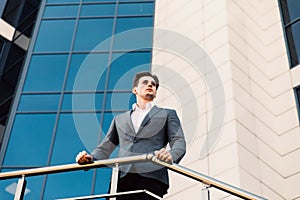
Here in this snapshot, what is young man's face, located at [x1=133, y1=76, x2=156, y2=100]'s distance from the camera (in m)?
5.37

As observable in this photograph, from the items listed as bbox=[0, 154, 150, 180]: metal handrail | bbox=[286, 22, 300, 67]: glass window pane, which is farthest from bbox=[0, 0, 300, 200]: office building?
bbox=[0, 154, 150, 180]: metal handrail

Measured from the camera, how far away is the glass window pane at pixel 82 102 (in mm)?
15159

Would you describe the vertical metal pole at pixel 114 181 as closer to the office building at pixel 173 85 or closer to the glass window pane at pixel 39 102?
the office building at pixel 173 85

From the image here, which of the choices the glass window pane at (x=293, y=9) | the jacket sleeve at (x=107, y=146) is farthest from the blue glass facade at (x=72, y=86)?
the jacket sleeve at (x=107, y=146)

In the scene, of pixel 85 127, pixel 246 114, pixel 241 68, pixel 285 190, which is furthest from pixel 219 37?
pixel 85 127

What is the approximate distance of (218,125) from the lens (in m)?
10.7

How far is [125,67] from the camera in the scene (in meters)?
15.8

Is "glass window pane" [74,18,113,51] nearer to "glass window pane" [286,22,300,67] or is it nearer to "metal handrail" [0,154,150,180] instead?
"glass window pane" [286,22,300,67]

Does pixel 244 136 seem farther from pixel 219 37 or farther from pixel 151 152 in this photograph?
pixel 151 152

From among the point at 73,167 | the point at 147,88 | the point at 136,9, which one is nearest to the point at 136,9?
the point at 136,9

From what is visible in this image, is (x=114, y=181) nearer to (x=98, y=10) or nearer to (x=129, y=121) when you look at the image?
(x=129, y=121)

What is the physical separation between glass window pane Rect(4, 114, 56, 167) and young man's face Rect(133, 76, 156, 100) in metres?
9.12

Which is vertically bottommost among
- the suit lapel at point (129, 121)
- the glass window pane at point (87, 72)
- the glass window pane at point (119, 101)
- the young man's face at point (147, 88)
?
the suit lapel at point (129, 121)

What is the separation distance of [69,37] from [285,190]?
31.5 ft
